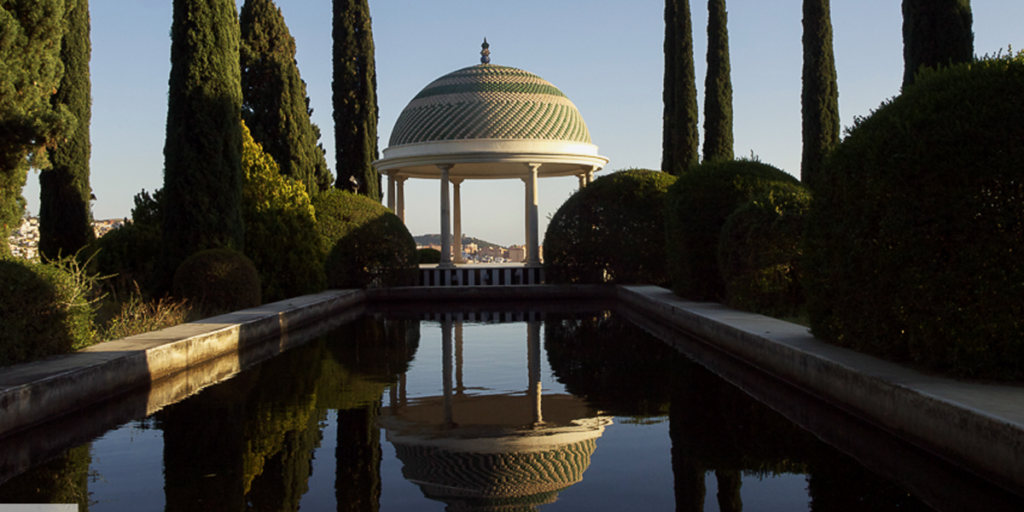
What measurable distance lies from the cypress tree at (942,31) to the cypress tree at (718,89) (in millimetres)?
13098

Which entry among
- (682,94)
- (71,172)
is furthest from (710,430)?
(682,94)

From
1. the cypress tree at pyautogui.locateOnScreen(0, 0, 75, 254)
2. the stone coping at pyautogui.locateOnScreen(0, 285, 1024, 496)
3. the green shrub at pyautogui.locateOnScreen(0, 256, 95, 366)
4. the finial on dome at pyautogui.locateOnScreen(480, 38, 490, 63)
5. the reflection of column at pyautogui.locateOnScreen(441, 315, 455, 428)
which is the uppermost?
the finial on dome at pyautogui.locateOnScreen(480, 38, 490, 63)

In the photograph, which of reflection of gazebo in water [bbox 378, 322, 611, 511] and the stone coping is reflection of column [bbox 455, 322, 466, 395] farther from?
the stone coping

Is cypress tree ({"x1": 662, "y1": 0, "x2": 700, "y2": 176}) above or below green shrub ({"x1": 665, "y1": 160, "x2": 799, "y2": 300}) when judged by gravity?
above

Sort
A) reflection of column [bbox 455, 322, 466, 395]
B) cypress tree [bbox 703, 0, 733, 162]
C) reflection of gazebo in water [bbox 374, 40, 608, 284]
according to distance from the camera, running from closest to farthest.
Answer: reflection of column [bbox 455, 322, 466, 395]
cypress tree [bbox 703, 0, 733, 162]
reflection of gazebo in water [bbox 374, 40, 608, 284]

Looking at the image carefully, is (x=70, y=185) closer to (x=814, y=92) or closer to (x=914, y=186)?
(x=914, y=186)

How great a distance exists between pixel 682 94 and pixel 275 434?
25.5 metres

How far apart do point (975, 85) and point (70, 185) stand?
1904 centimetres

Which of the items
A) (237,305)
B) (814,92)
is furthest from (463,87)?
(237,305)

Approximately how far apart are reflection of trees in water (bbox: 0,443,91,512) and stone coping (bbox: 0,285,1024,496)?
17.5 inches

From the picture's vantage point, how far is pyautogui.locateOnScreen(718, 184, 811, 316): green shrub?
47.0 ft

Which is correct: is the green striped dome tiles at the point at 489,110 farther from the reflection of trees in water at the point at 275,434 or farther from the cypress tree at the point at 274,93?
the reflection of trees in water at the point at 275,434

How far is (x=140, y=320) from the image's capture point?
1337 centimetres

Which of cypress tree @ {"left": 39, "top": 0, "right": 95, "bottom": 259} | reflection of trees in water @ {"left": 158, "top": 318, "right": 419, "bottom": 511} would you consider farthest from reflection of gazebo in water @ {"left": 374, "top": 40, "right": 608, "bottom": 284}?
reflection of trees in water @ {"left": 158, "top": 318, "right": 419, "bottom": 511}
